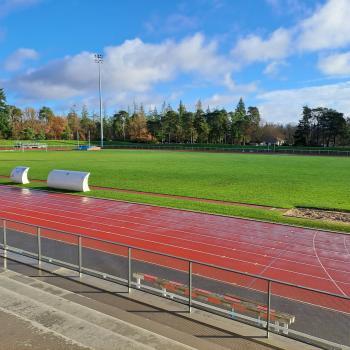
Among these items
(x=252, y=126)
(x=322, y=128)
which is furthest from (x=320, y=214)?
(x=252, y=126)

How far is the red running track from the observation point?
10.1 metres

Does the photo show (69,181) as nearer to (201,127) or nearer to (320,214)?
(320,214)

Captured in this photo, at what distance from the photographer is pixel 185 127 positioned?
366ft

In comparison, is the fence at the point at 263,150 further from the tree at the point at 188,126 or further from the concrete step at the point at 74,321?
the concrete step at the point at 74,321

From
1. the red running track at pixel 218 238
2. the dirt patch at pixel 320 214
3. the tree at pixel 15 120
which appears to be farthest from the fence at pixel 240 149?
the red running track at pixel 218 238

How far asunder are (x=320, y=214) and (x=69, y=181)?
14492mm

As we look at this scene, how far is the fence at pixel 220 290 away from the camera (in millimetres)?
6672

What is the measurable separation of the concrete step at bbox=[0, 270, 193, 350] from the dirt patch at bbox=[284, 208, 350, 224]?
1164cm

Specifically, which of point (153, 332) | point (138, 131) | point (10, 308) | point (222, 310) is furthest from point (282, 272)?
point (138, 131)

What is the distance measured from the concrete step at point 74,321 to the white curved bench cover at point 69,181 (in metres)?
15.2

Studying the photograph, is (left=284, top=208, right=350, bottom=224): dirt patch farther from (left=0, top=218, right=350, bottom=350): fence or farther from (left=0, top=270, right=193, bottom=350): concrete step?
(left=0, top=270, right=193, bottom=350): concrete step

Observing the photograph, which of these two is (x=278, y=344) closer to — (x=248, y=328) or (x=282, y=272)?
(x=248, y=328)

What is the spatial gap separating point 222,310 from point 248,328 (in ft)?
1.88

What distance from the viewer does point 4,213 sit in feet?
56.7
